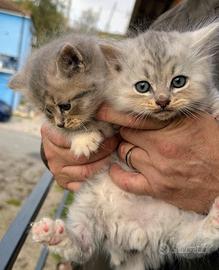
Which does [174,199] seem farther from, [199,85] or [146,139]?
[199,85]

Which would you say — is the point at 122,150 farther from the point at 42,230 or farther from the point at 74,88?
the point at 42,230

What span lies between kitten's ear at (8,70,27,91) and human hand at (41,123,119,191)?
20 centimetres

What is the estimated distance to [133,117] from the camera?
6.14 feet

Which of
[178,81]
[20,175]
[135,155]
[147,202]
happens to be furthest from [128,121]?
[20,175]

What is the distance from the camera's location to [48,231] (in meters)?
1.76

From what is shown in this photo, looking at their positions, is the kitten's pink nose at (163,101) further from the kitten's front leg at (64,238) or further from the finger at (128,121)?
the kitten's front leg at (64,238)

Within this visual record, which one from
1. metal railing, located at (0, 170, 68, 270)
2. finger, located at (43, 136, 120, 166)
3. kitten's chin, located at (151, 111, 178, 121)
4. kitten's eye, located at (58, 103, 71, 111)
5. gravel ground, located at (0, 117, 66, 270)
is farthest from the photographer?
gravel ground, located at (0, 117, 66, 270)

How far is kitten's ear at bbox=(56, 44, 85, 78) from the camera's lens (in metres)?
1.83

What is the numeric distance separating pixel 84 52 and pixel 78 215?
666 millimetres

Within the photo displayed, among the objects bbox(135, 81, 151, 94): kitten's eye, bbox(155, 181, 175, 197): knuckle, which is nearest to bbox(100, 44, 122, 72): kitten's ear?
bbox(135, 81, 151, 94): kitten's eye

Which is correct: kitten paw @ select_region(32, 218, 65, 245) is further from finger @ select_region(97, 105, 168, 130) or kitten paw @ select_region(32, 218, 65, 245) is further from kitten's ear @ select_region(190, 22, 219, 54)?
kitten's ear @ select_region(190, 22, 219, 54)

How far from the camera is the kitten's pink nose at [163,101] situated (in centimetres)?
175

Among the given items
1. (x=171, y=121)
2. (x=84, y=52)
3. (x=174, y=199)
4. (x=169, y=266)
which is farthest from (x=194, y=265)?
(x=84, y=52)

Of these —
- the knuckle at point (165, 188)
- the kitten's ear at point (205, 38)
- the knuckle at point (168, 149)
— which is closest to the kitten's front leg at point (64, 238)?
the knuckle at point (165, 188)
